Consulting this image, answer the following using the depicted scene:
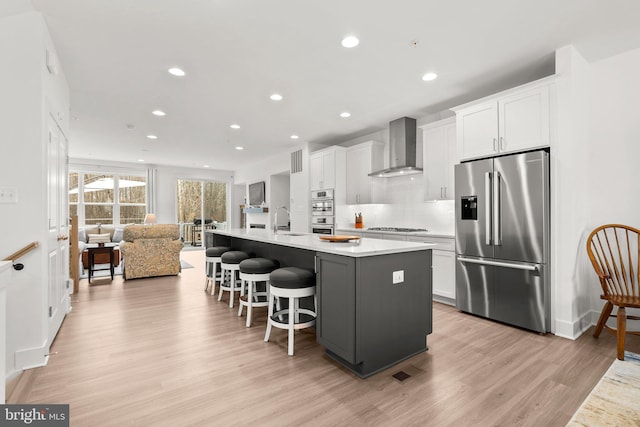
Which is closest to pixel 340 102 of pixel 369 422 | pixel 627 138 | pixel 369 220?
pixel 369 220

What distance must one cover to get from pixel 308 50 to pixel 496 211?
2.57m

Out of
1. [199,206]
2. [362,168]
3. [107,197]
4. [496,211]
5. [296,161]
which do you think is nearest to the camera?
[496,211]

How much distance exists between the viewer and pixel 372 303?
2.24 meters

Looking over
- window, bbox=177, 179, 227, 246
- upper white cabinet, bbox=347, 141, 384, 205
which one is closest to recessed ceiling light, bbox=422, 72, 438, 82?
upper white cabinet, bbox=347, 141, 384, 205

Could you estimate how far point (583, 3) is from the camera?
231cm

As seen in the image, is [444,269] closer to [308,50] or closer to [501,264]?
[501,264]

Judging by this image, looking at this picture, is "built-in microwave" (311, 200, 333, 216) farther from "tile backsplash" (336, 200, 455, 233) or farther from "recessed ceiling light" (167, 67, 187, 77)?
"recessed ceiling light" (167, 67, 187, 77)

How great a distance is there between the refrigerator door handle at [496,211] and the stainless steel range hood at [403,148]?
61.0 inches

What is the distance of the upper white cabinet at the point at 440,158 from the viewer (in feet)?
13.8

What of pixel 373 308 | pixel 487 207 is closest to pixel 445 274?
pixel 487 207

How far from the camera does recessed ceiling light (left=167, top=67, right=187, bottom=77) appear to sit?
10.9 feet

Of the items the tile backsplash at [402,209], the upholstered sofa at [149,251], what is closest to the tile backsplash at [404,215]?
the tile backsplash at [402,209]

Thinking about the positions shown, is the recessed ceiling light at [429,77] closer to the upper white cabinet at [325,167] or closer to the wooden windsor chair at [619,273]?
the wooden windsor chair at [619,273]

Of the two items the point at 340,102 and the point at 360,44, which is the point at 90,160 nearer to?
the point at 340,102
